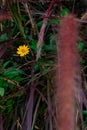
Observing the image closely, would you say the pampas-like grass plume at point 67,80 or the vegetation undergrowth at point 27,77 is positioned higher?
the vegetation undergrowth at point 27,77

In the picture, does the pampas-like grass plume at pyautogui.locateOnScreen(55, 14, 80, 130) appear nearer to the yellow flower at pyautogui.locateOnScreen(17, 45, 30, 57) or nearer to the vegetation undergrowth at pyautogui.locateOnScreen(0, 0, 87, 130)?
the vegetation undergrowth at pyautogui.locateOnScreen(0, 0, 87, 130)

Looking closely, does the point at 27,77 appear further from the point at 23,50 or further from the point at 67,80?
the point at 67,80

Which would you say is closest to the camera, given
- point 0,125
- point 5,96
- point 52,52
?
point 0,125

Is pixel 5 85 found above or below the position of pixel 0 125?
above

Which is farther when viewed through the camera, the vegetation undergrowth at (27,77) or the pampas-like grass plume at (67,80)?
the vegetation undergrowth at (27,77)

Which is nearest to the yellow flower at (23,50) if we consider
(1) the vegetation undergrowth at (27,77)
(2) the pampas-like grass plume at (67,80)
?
(1) the vegetation undergrowth at (27,77)

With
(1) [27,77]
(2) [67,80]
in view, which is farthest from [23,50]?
(2) [67,80]

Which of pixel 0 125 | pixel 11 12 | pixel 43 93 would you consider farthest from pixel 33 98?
pixel 11 12

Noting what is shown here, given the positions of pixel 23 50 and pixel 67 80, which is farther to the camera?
pixel 23 50

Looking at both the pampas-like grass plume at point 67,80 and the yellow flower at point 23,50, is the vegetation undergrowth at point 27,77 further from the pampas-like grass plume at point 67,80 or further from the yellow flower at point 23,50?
the pampas-like grass plume at point 67,80

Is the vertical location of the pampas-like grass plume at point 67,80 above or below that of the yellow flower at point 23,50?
below

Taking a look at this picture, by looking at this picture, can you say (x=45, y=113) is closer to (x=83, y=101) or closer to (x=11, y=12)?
(x=83, y=101)
